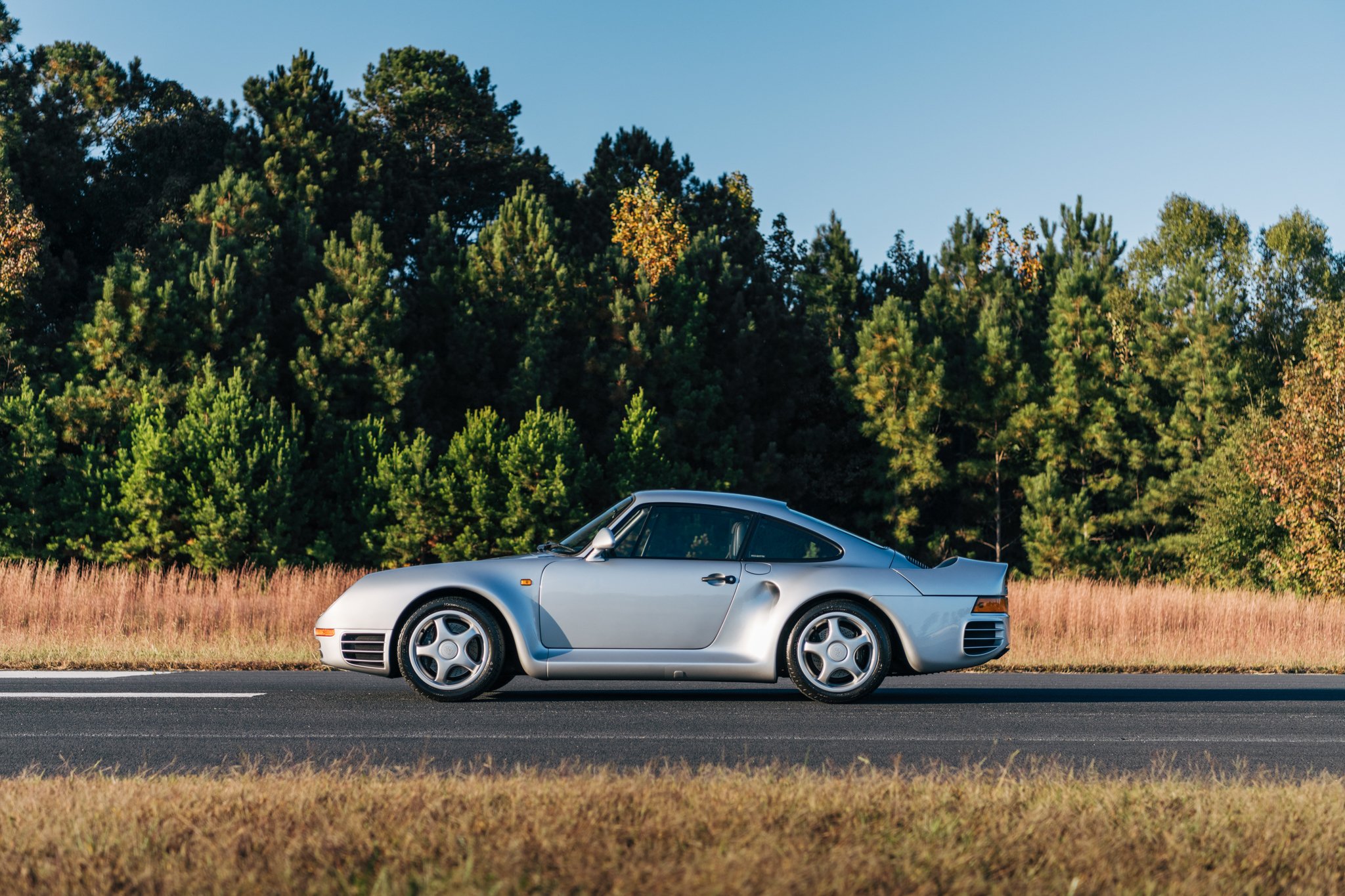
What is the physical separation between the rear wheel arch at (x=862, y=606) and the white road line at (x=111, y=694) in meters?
3.90

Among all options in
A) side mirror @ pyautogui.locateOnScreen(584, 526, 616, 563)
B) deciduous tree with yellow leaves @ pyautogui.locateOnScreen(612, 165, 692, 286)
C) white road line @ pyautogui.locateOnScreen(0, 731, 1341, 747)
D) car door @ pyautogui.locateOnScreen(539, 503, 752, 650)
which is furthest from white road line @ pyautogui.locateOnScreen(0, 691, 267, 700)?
deciduous tree with yellow leaves @ pyautogui.locateOnScreen(612, 165, 692, 286)

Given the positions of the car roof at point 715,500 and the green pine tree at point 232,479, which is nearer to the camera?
the car roof at point 715,500

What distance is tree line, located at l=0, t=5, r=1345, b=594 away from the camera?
1602 inches

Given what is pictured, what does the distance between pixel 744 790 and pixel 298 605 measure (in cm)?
1459

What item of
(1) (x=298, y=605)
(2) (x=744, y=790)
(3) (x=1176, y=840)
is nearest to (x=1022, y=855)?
(3) (x=1176, y=840)

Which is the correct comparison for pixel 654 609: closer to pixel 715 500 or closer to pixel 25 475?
pixel 715 500

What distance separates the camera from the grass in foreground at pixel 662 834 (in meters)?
4.45

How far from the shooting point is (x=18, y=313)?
42.3 metres

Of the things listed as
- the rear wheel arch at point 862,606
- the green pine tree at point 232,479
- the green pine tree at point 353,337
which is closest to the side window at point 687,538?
the rear wheel arch at point 862,606

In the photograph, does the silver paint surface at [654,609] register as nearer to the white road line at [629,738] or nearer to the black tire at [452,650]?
the black tire at [452,650]

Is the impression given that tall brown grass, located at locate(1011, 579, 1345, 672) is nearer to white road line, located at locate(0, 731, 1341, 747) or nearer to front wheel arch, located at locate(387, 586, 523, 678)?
white road line, located at locate(0, 731, 1341, 747)

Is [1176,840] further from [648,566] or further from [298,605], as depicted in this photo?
[298,605]

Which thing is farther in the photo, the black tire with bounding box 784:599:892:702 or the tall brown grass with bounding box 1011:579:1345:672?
the tall brown grass with bounding box 1011:579:1345:672

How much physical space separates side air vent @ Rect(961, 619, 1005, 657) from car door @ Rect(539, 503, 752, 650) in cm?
Result: 170
